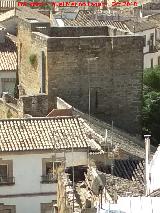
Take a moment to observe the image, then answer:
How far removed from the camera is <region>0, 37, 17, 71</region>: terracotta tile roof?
124ft

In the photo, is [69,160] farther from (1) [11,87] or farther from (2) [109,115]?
(1) [11,87]

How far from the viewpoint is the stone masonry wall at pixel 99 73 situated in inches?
1139

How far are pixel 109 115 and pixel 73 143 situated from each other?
6.37 metres

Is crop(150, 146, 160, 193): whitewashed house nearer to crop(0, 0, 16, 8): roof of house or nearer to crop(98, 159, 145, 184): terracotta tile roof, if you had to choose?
crop(98, 159, 145, 184): terracotta tile roof

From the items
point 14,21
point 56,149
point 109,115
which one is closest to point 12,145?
point 56,149

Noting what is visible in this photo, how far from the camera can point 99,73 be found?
29391mm

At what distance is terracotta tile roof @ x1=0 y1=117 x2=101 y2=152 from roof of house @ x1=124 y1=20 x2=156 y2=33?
22479 millimetres

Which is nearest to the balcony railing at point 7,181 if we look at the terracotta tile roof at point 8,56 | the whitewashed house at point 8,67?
the whitewashed house at point 8,67

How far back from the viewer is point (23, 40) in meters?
32.7

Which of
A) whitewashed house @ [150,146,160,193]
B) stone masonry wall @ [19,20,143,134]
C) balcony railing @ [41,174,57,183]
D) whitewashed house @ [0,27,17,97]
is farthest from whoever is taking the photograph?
whitewashed house @ [0,27,17,97]

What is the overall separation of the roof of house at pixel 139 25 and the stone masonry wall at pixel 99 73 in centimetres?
1686

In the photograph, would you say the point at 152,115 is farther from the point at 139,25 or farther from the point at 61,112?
the point at 139,25

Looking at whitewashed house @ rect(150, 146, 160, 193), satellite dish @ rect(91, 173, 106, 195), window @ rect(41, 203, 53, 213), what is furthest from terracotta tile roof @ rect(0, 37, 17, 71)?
whitewashed house @ rect(150, 146, 160, 193)

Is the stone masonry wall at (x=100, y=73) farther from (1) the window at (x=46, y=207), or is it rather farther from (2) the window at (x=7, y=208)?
(2) the window at (x=7, y=208)
